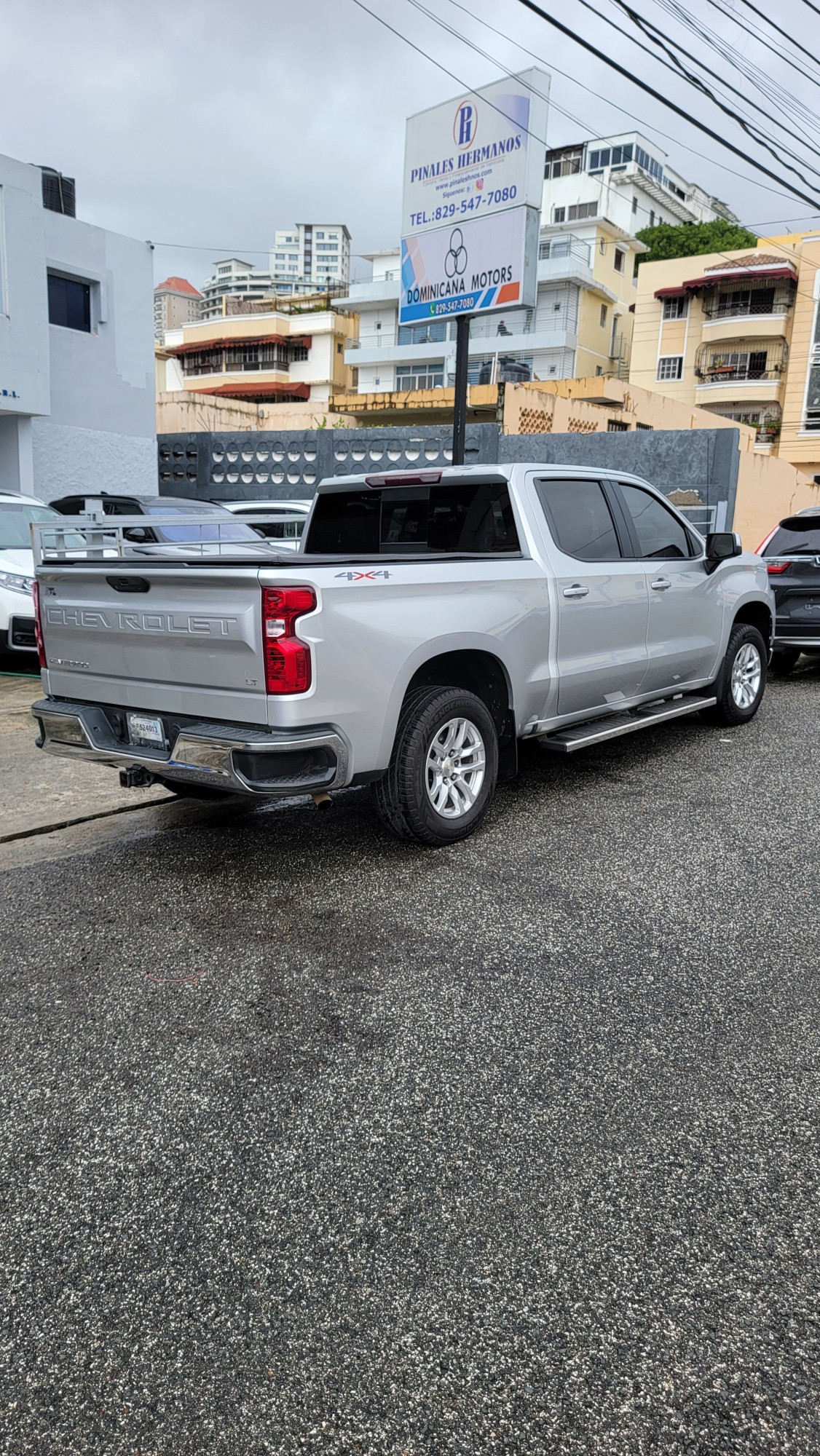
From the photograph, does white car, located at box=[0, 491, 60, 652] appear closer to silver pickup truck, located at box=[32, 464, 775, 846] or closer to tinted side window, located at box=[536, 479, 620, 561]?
silver pickup truck, located at box=[32, 464, 775, 846]

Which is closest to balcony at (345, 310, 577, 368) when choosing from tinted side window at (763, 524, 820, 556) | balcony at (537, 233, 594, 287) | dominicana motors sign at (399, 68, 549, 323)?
balcony at (537, 233, 594, 287)

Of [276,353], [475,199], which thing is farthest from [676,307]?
[475,199]

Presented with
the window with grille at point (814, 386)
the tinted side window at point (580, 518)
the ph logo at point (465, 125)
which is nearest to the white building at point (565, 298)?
the window with grille at point (814, 386)

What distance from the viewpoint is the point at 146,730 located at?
14.9ft

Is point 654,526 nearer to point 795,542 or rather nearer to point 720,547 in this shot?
point 720,547

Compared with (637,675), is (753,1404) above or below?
below

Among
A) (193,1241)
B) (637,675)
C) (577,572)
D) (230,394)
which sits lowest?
(193,1241)

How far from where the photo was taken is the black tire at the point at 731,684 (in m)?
7.69

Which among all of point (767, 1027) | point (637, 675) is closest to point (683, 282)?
point (637, 675)

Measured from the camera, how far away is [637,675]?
6.50 metres

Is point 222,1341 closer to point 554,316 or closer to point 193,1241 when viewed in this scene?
point 193,1241

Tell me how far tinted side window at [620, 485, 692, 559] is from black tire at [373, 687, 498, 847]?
7.27 feet

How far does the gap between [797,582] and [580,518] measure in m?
5.10

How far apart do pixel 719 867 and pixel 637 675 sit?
1.91 m
